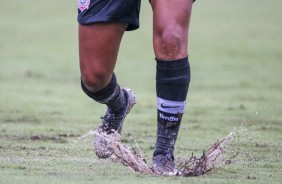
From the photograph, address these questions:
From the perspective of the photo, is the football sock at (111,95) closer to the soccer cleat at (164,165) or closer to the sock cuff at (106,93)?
the sock cuff at (106,93)

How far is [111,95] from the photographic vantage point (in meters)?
7.07

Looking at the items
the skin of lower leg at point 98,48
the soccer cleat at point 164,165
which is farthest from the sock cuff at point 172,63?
the skin of lower leg at point 98,48

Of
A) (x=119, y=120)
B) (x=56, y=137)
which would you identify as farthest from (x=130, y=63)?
(x=119, y=120)

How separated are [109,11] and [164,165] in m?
1.13

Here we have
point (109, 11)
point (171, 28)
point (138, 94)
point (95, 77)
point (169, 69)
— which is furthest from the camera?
point (138, 94)

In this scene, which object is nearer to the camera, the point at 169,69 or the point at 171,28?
the point at 171,28

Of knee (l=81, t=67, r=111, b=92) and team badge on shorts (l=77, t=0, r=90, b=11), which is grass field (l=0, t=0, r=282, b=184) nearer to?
knee (l=81, t=67, r=111, b=92)

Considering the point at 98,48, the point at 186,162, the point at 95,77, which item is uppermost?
the point at 98,48

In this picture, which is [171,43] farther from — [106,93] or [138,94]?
[138,94]

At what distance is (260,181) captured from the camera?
5820mm

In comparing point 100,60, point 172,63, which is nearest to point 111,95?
point 100,60

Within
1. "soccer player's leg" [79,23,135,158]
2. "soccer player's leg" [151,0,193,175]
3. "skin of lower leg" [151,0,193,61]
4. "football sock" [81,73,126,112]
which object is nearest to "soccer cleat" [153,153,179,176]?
"soccer player's leg" [151,0,193,175]

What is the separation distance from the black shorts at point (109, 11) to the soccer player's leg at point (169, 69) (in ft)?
1.42

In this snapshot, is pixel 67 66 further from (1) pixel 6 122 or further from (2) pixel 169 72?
(2) pixel 169 72
